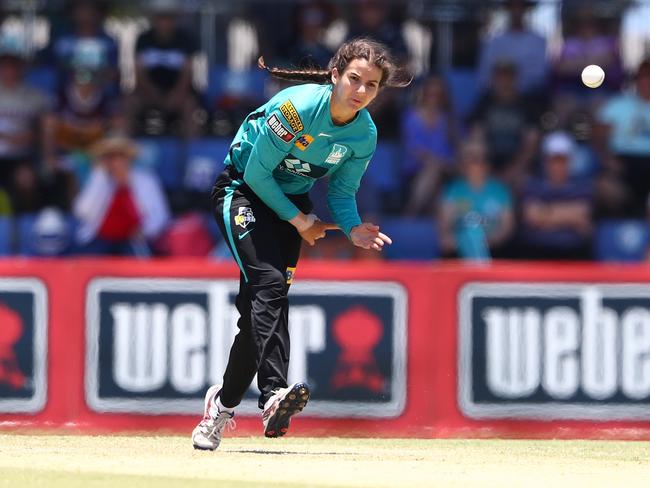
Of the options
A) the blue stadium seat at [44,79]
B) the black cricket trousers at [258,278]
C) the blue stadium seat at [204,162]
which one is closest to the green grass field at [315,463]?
the black cricket trousers at [258,278]

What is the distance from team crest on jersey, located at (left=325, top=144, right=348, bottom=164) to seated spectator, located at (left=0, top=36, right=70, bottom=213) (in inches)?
236

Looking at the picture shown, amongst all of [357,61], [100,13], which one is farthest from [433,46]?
[357,61]

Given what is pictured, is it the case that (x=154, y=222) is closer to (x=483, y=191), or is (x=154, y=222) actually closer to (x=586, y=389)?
(x=483, y=191)

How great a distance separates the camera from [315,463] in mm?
7152

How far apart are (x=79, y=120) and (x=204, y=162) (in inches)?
50.0

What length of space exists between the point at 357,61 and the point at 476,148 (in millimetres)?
5557

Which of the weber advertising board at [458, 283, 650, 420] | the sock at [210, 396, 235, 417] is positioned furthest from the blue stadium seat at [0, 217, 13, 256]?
the sock at [210, 396, 235, 417]

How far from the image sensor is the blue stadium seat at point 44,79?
43.6 feet

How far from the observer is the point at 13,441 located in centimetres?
828

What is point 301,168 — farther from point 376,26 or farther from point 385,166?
point 376,26

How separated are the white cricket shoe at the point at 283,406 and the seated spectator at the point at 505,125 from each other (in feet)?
20.7

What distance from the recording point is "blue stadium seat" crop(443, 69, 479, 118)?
44.0ft

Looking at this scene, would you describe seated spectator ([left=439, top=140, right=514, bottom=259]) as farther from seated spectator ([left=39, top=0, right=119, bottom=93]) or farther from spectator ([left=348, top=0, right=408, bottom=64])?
seated spectator ([left=39, top=0, right=119, bottom=93])

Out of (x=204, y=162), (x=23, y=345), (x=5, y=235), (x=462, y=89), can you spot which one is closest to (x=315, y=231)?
(x=23, y=345)
